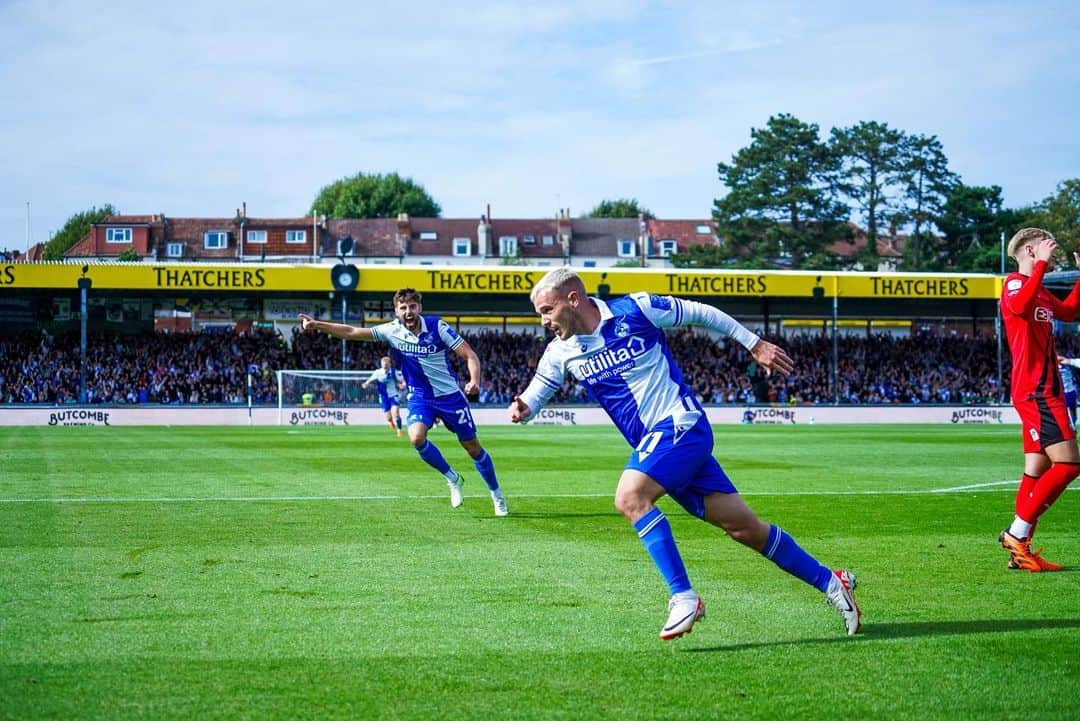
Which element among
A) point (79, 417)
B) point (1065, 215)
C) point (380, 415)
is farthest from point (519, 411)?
point (1065, 215)

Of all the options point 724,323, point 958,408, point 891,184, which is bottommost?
point 958,408

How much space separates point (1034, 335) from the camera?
8977mm

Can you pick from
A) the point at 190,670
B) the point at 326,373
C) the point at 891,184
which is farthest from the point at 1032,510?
the point at 891,184

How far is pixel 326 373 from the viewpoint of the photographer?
4181 centimetres

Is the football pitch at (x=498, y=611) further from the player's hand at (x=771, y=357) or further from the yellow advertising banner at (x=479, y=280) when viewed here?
the yellow advertising banner at (x=479, y=280)

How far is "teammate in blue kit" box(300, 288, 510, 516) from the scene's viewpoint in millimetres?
12586

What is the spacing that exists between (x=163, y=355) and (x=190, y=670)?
47.6 m

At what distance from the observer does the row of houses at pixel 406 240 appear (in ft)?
334

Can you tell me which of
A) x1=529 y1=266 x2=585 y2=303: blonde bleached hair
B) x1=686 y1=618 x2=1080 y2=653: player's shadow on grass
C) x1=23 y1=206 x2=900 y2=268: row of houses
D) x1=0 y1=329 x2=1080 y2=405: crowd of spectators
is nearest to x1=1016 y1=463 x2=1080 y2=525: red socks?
x1=686 y1=618 x2=1080 y2=653: player's shadow on grass

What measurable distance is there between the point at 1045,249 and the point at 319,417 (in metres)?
33.7

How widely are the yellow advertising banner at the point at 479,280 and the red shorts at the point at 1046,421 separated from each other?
38298 mm

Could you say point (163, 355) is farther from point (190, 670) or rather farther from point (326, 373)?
point (190, 670)

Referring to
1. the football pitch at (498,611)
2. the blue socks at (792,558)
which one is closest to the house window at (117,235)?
the football pitch at (498,611)

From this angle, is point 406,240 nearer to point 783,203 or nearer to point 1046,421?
point 783,203
